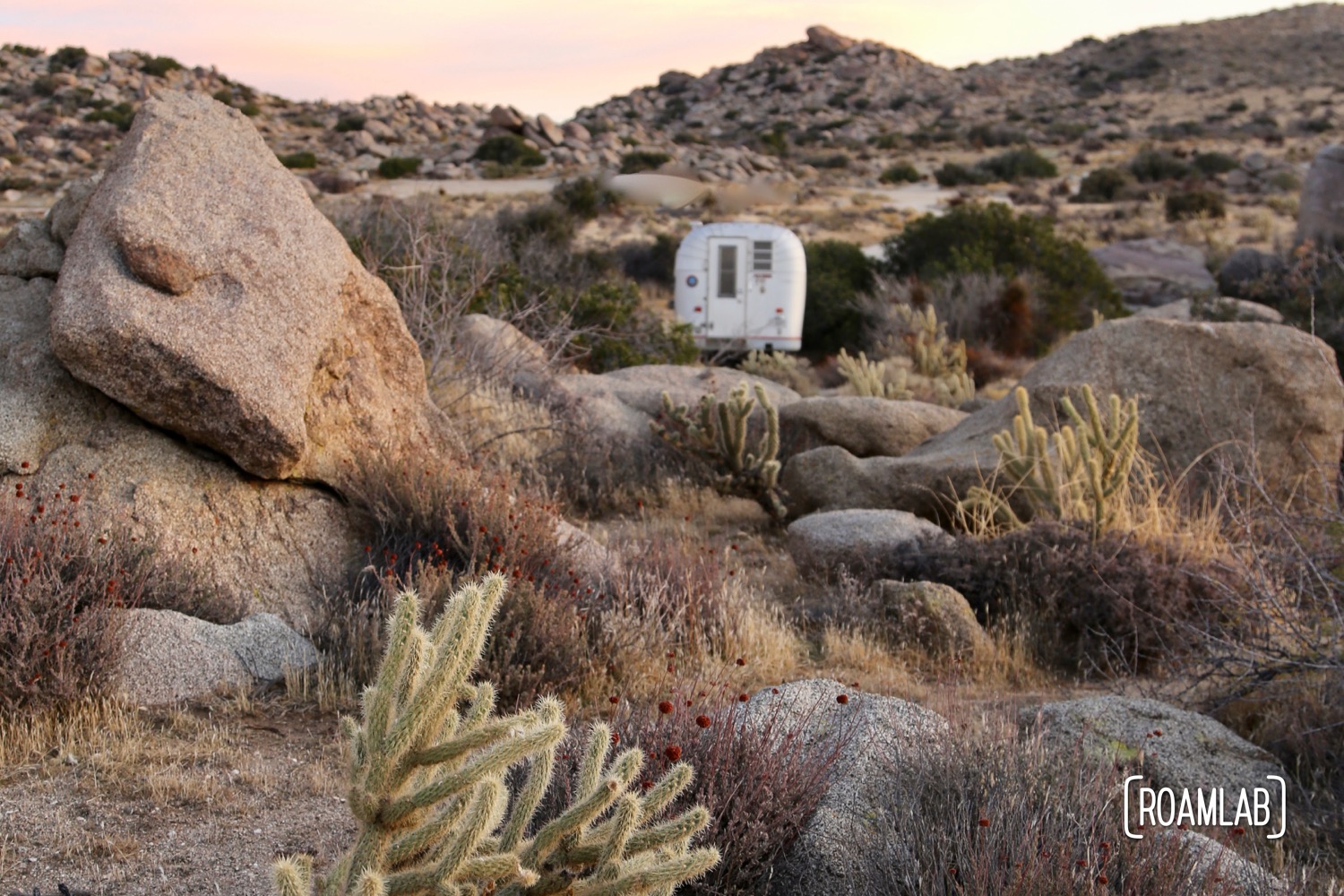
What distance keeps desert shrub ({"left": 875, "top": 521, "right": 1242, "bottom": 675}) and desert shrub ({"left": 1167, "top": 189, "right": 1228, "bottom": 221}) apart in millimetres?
27575

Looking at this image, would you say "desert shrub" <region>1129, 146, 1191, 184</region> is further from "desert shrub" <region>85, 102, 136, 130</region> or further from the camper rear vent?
"desert shrub" <region>85, 102, 136, 130</region>

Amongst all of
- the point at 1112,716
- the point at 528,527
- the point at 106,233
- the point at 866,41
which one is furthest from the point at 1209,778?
the point at 866,41

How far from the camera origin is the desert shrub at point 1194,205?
31.7 meters

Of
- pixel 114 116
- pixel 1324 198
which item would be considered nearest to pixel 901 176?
pixel 1324 198

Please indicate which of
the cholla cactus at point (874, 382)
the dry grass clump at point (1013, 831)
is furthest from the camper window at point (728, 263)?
the dry grass clump at point (1013, 831)

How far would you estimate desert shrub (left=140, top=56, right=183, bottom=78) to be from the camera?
4962 cm

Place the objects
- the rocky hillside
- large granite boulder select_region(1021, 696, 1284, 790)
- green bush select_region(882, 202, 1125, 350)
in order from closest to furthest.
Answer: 1. large granite boulder select_region(1021, 696, 1284, 790)
2. green bush select_region(882, 202, 1125, 350)
3. the rocky hillside

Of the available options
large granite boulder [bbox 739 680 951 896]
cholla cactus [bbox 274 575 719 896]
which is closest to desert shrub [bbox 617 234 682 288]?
large granite boulder [bbox 739 680 951 896]

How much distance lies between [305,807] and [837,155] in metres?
48.0

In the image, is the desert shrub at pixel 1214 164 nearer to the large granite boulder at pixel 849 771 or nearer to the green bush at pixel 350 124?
the green bush at pixel 350 124

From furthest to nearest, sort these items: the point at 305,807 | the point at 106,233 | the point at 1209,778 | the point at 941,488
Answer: the point at 941,488 < the point at 106,233 < the point at 1209,778 < the point at 305,807

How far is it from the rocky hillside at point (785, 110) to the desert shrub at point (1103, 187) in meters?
9.87

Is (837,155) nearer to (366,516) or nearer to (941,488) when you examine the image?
(941,488)

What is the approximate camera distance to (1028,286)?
62.3 feet
